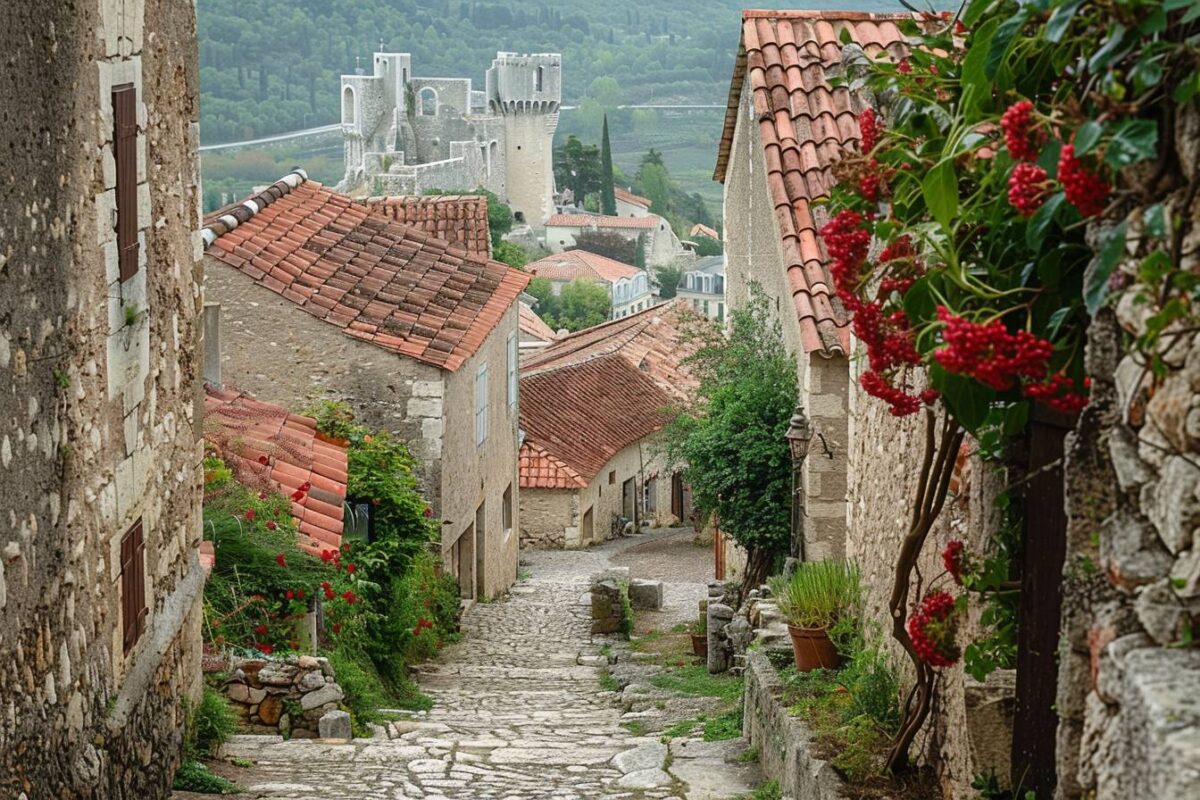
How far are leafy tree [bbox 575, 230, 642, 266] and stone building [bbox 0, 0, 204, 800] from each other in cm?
9010

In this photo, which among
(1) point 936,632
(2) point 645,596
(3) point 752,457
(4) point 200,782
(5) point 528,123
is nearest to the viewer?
(1) point 936,632

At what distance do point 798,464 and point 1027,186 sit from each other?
25.4 feet

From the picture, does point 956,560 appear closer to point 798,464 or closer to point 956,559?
point 956,559

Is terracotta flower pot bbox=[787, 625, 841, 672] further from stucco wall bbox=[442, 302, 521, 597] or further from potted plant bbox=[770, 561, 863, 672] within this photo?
stucco wall bbox=[442, 302, 521, 597]

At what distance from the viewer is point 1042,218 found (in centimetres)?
299

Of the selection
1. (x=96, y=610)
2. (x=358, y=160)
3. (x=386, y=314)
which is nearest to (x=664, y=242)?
(x=358, y=160)

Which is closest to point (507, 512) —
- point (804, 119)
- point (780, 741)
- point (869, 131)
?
point (804, 119)

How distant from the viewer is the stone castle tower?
102m

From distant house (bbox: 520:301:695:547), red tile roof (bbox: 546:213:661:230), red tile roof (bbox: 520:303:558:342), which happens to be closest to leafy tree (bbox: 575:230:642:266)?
red tile roof (bbox: 546:213:661:230)

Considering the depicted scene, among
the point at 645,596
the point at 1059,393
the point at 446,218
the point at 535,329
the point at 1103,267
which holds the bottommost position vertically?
the point at 535,329

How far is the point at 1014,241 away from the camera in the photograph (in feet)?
11.5

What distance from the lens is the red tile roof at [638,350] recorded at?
3600 cm

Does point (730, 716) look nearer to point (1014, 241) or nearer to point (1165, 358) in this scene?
point (1014, 241)

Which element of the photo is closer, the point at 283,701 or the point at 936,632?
the point at 936,632
